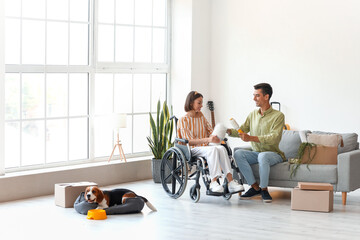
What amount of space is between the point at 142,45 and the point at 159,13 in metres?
0.51

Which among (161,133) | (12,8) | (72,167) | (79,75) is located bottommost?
(72,167)

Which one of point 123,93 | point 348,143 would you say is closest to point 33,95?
point 123,93

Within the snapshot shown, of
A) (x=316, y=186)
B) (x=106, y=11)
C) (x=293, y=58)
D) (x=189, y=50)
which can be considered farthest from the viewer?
(x=189, y=50)

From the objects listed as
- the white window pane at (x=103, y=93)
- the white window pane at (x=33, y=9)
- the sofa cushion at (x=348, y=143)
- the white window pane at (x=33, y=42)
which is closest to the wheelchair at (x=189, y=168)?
the sofa cushion at (x=348, y=143)

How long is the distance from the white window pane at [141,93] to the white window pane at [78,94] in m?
0.80

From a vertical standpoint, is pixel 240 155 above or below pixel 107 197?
above

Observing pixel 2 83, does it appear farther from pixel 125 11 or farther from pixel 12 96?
pixel 125 11

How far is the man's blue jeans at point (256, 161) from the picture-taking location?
654 cm

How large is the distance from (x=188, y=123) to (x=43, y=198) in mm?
1638

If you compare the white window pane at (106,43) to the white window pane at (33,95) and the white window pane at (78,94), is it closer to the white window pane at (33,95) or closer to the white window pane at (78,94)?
the white window pane at (78,94)

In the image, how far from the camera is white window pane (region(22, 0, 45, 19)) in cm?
694

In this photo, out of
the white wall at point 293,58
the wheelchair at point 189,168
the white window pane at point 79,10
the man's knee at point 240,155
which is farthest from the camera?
the white wall at point 293,58

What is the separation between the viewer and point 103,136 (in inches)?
309

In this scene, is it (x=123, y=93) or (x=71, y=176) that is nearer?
(x=71, y=176)
